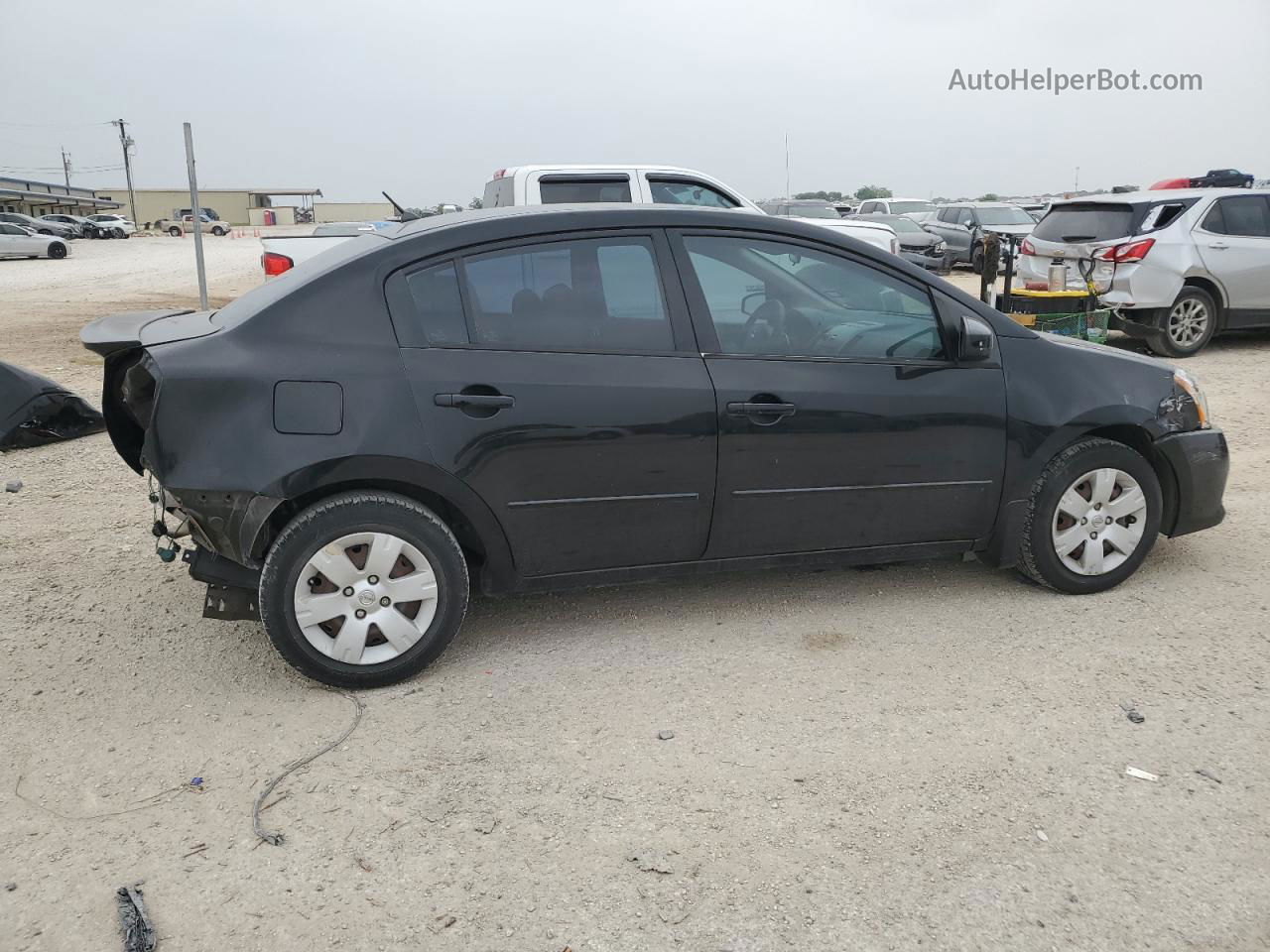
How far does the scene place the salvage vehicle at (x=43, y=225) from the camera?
4638cm

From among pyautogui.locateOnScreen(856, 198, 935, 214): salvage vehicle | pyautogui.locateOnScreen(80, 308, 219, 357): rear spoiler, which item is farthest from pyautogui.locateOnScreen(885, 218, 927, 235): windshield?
pyautogui.locateOnScreen(80, 308, 219, 357): rear spoiler

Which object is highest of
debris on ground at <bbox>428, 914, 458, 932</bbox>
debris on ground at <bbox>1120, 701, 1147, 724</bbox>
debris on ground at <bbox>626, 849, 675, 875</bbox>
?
debris on ground at <bbox>1120, 701, 1147, 724</bbox>

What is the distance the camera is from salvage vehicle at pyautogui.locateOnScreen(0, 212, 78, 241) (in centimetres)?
4638

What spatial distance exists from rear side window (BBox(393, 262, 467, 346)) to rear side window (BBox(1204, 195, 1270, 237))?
32.8 feet

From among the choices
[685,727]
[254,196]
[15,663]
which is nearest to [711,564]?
[685,727]

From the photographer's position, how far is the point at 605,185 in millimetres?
9703

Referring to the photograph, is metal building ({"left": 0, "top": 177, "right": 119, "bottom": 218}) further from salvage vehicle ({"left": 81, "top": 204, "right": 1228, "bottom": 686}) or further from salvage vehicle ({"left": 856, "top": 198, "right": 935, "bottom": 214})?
salvage vehicle ({"left": 81, "top": 204, "right": 1228, "bottom": 686})

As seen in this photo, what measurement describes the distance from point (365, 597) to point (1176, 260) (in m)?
9.99

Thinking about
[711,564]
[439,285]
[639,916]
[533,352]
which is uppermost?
[439,285]

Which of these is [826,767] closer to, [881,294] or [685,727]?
[685,727]

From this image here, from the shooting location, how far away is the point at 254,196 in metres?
97.4

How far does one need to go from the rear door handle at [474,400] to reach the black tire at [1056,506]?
2213mm

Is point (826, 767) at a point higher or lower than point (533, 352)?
lower

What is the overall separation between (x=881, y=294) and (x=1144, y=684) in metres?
1.75
